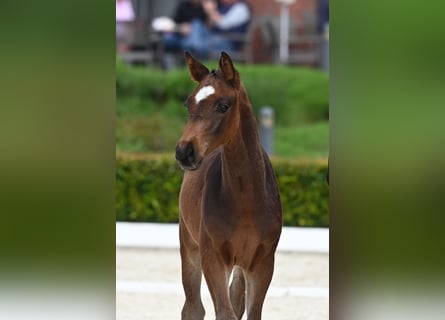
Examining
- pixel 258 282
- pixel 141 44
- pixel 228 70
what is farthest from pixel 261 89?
pixel 228 70

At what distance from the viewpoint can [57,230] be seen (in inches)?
125

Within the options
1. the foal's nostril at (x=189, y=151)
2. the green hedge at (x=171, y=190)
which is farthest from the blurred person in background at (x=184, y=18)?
the foal's nostril at (x=189, y=151)

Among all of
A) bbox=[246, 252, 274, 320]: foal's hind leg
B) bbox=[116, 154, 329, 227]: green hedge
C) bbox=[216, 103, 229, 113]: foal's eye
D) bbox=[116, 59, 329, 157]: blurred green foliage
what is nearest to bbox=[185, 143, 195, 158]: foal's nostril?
bbox=[216, 103, 229, 113]: foal's eye

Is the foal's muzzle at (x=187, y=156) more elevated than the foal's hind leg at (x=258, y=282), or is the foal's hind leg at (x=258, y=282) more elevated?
the foal's muzzle at (x=187, y=156)

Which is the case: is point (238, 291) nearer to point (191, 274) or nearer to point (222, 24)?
point (191, 274)

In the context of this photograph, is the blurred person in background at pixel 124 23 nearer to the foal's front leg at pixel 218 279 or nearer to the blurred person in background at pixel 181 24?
the blurred person in background at pixel 181 24

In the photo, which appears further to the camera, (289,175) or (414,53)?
(289,175)

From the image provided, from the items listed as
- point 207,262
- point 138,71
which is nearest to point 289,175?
point 138,71

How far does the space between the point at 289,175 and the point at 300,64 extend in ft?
14.7

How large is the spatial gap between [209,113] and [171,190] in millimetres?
5541

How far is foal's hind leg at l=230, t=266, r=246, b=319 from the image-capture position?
153 inches

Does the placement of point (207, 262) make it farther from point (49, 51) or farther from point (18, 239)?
point (49, 51)

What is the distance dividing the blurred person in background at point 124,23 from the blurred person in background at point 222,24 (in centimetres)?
92

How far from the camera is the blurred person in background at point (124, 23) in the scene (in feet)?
41.9
